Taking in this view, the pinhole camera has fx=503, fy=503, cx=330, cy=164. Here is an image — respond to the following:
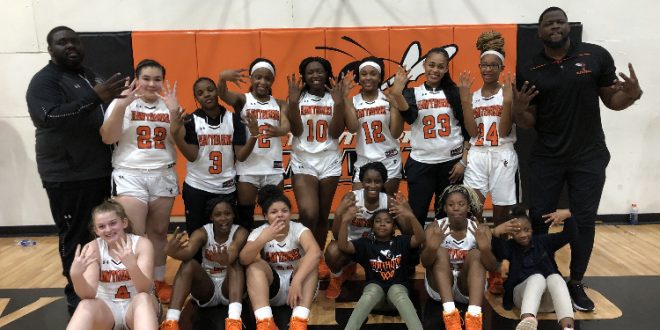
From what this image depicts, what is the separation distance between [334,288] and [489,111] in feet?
6.09

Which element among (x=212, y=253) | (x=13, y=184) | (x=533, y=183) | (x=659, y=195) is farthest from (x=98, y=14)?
(x=659, y=195)

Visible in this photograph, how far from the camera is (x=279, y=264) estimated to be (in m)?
3.62

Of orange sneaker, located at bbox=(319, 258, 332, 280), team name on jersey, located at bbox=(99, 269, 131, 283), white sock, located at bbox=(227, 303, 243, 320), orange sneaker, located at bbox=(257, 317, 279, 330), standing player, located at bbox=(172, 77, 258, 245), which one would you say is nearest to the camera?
team name on jersey, located at bbox=(99, 269, 131, 283)

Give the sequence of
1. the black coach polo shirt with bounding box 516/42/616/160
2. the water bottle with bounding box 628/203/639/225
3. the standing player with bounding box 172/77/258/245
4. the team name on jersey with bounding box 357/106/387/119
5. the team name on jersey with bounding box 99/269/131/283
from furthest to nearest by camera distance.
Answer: the water bottle with bounding box 628/203/639/225 < the team name on jersey with bounding box 357/106/387/119 < the standing player with bounding box 172/77/258/245 < the black coach polo shirt with bounding box 516/42/616/160 < the team name on jersey with bounding box 99/269/131/283

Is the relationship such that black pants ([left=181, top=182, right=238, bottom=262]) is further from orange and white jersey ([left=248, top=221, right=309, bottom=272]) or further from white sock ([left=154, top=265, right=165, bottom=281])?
orange and white jersey ([left=248, top=221, right=309, bottom=272])

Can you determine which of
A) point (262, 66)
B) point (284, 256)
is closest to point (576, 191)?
point (284, 256)

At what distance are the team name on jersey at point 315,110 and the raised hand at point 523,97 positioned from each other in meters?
1.41

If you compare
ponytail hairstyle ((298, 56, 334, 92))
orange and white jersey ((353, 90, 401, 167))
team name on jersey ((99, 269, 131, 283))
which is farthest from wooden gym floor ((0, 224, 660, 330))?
ponytail hairstyle ((298, 56, 334, 92))

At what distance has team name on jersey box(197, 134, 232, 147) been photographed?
3.86 meters

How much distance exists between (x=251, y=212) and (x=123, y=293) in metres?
1.28

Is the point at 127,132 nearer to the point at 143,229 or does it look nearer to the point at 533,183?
the point at 143,229

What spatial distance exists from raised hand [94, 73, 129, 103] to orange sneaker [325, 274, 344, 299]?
2.12 m

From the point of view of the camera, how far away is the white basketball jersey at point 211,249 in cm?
362

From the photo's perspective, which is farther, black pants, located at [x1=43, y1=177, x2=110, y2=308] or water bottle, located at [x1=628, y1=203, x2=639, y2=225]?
water bottle, located at [x1=628, y1=203, x2=639, y2=225]
